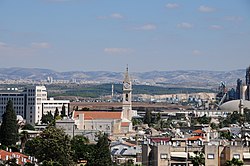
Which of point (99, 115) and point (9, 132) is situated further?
point (99, 115)

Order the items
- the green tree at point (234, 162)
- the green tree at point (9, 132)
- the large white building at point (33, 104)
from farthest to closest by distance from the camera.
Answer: the large white building at point (33, 104) < the green tree at point (9, 132) < the green tree at point (234, 162)

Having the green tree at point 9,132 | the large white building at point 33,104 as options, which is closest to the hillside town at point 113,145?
the green tree at point 9,132

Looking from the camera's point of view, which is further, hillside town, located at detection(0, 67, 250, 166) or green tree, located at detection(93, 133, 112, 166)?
green tree, located at detection(93, 133, 112, 166)

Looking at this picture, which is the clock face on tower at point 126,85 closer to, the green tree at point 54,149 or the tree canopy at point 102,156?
the green tree at point 54,149

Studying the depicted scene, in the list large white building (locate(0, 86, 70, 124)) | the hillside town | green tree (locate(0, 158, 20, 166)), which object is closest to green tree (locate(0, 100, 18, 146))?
the hillside town

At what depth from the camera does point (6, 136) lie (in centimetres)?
4991

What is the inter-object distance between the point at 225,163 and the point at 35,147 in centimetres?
1508

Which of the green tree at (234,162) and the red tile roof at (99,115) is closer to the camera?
the green tree at (234,162)

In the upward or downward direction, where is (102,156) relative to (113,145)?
upward

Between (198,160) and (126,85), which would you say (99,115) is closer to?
(126,85)

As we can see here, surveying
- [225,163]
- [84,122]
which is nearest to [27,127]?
[84,122]

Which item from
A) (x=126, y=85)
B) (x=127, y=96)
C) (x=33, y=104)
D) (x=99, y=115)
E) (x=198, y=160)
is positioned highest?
(x=126, y=85)

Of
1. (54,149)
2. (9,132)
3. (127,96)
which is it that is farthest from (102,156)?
(127,96)

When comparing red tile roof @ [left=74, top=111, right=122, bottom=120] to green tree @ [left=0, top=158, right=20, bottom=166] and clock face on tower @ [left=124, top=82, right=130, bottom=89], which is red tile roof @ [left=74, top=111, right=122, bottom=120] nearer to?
clock face on tower @ [left=124, top=82, right=130, bottom=89]
